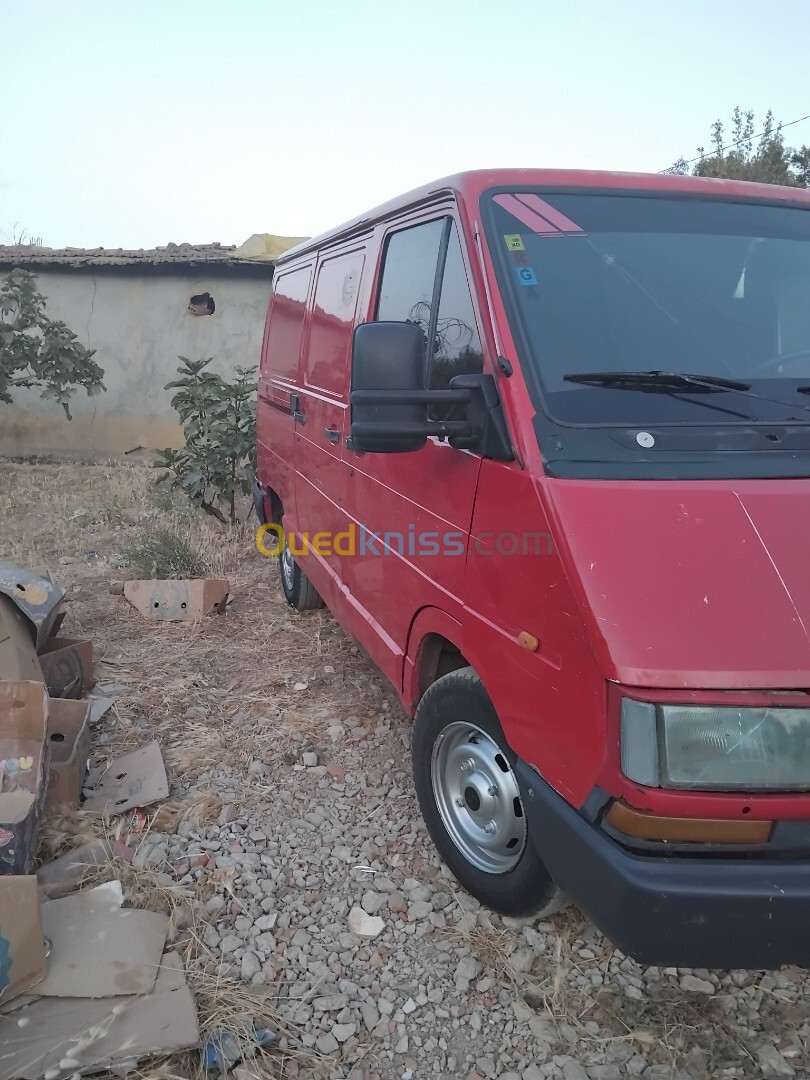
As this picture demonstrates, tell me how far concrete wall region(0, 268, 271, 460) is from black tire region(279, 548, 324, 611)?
21.5 feet

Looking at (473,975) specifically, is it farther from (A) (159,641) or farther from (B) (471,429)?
(A) (159,641)

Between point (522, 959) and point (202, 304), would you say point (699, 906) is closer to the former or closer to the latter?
point (522, 959)

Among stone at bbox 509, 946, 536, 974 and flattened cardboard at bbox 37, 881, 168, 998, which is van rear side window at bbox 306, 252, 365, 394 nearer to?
flattened cardboard at bbox 37, 881, 168, 998

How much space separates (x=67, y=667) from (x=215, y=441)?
3740mm

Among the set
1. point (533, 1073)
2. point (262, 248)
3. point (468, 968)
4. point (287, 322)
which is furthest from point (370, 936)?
point (262, 248)

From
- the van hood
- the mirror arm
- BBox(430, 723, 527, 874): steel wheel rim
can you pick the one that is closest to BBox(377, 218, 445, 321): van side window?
the mirror arm

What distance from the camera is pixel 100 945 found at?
232 centimetres

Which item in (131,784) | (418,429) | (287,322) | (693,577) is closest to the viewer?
(693,577)

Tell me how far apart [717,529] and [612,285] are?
94 cm

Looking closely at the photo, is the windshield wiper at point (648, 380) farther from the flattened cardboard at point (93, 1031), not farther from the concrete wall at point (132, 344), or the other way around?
the concrete wall at point (132, 344)

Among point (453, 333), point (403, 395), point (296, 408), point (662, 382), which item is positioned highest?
point (453, 333)

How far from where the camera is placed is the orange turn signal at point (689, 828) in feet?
5.73

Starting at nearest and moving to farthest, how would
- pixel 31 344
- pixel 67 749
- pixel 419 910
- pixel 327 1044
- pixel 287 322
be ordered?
pixel 327 1044 → pixel 419 910 → pixel 67 749 → pixel 287 322 → pixel 31 344

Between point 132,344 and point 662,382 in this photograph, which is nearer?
point 662,382
